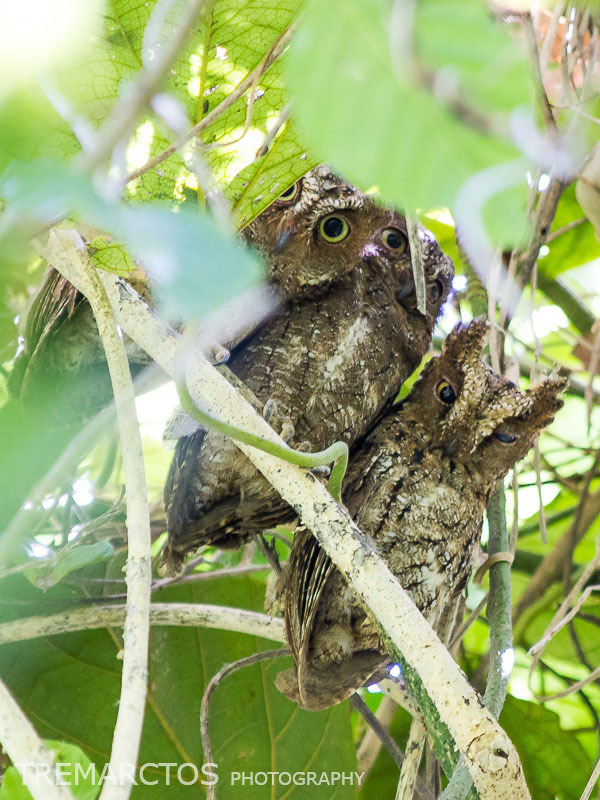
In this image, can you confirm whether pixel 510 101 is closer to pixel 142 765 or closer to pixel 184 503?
pixel 184 503

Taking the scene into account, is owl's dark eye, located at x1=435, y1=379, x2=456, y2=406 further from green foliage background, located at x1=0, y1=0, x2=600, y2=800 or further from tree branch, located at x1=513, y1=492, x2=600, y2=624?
Answer: tree branch, located at x1=513, y1=492, x2=600, y2=624

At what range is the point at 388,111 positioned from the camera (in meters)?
0.25

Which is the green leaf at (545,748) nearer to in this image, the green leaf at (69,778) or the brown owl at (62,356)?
the green leaf at (69,778)

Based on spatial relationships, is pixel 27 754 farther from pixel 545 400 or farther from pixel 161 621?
pixel 545 400

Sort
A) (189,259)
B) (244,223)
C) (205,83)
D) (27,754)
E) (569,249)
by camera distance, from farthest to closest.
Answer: (569,249), (244,223), (205,83), (27,754), (189,259)

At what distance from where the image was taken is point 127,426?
2.51 ft

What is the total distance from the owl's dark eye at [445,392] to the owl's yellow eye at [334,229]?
1.06 ft

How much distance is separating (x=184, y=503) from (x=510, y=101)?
108 cm

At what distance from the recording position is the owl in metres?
1.15

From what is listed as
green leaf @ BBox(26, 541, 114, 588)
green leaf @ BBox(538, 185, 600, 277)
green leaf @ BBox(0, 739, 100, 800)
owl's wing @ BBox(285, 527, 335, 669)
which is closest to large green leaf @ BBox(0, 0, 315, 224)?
owl's wing @ BBox(285, 527, 335, 669)

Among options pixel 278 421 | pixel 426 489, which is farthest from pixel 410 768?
pixel 278 421

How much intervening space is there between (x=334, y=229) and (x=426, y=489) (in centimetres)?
47

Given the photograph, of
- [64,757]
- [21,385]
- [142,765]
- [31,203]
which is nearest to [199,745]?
[142,765]

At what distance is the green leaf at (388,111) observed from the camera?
9.4 inches
